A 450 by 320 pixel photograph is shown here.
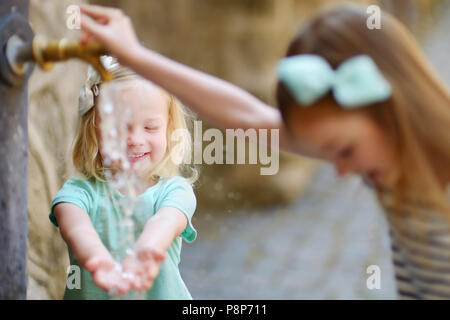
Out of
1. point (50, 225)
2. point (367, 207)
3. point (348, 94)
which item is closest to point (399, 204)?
point (348, 94)

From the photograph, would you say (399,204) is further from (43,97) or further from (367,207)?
(367,207)

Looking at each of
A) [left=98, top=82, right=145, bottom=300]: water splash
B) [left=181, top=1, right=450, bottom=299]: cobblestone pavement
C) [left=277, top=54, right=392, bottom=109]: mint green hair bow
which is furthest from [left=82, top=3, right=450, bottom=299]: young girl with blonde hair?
[left=181, top=1, right=450, bottom=299]: cobblestone pavement

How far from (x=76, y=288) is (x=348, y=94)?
16.4 inches

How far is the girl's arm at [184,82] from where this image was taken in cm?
70

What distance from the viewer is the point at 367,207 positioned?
7.54 ft

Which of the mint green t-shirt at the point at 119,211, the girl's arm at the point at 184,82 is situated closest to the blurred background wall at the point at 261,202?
the mint green t-shirt at the point at 119,211

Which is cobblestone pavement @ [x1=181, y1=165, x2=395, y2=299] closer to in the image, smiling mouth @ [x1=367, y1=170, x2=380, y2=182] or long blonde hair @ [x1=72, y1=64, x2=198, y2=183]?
long blonde hair @ [x1=72, y1=64, x2=198, y2=183]

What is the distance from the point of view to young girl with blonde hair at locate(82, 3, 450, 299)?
624mm

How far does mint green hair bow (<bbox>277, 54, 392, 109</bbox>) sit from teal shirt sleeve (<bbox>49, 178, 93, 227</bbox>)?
304 mm

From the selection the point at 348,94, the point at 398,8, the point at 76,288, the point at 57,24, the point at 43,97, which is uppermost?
the point at 398,8

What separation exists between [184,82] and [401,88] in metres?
0.22

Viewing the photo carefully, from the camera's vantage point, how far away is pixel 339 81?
618 millimetres

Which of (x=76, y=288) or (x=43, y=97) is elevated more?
(x=43, y=97)

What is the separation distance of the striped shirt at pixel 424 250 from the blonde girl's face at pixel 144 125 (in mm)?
281
